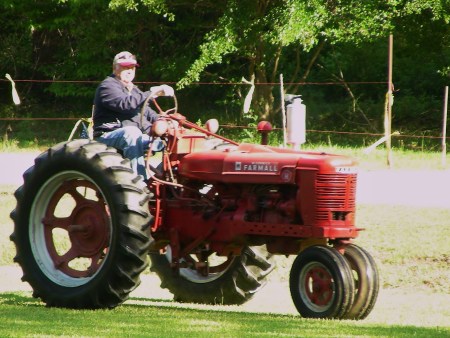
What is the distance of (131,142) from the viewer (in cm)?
1009

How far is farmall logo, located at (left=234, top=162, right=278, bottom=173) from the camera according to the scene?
941 centimetres

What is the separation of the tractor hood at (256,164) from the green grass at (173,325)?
110 centimetres

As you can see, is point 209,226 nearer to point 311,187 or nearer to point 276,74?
point 311,187

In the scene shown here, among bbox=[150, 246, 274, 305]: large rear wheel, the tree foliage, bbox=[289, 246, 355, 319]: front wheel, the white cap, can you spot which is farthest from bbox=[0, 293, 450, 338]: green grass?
the tree foliage

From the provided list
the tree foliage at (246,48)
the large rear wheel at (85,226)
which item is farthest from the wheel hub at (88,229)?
the tree foliage at (246,48)

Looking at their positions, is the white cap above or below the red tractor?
above

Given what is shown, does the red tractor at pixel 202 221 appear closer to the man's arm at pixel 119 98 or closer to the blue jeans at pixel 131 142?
the blue jeans at pixel 131 142

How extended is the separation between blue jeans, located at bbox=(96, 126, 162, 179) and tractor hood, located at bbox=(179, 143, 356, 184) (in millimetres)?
354

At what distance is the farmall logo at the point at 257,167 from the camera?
30.9 feet

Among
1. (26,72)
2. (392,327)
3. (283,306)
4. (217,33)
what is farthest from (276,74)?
(392,327)

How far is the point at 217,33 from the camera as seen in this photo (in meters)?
Answer: 28.1

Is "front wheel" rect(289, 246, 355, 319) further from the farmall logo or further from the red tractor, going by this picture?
the farmall logo

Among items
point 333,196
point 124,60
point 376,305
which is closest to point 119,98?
point 124,60

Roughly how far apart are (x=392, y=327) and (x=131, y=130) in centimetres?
307
